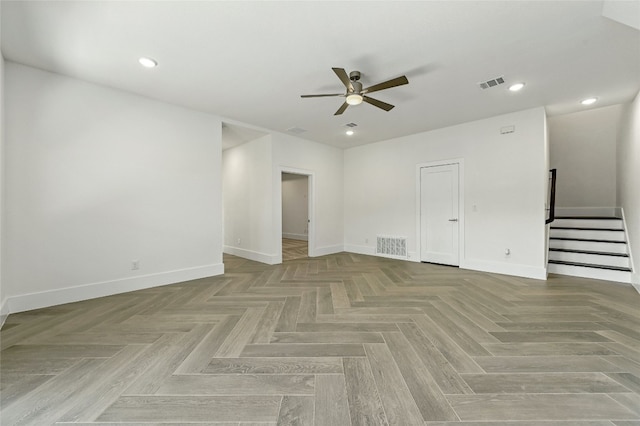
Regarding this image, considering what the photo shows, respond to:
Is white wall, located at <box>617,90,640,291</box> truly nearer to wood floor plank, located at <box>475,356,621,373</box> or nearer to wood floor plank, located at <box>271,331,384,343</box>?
wood floor plank, located at <box>475,356,621,373</box>

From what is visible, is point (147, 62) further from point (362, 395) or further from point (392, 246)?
point (392, 246)

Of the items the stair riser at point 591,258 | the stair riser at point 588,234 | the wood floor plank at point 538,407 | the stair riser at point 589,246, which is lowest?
the wood floor plank at point 538,407

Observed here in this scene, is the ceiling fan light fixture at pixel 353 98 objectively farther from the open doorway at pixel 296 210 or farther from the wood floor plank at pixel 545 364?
the open doorway at pixel 296 210

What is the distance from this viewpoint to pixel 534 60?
9.62ft

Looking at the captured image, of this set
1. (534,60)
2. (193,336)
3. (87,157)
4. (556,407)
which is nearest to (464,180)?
(534,60)

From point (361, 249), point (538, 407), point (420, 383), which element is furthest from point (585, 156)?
point (420, 383)

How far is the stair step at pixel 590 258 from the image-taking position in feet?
13.9

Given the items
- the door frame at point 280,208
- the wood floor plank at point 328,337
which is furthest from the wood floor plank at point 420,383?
the door frame at point 280,208

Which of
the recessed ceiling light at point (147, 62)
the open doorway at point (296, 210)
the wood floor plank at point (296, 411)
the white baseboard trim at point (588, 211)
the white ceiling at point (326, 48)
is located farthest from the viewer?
the open doorway at point (296, 210)

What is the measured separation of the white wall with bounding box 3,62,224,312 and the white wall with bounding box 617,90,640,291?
6.59m

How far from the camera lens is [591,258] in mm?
4461

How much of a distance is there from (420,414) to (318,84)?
349 cm

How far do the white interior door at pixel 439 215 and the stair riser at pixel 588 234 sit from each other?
1.99 metres

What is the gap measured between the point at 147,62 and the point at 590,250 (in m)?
7.40
